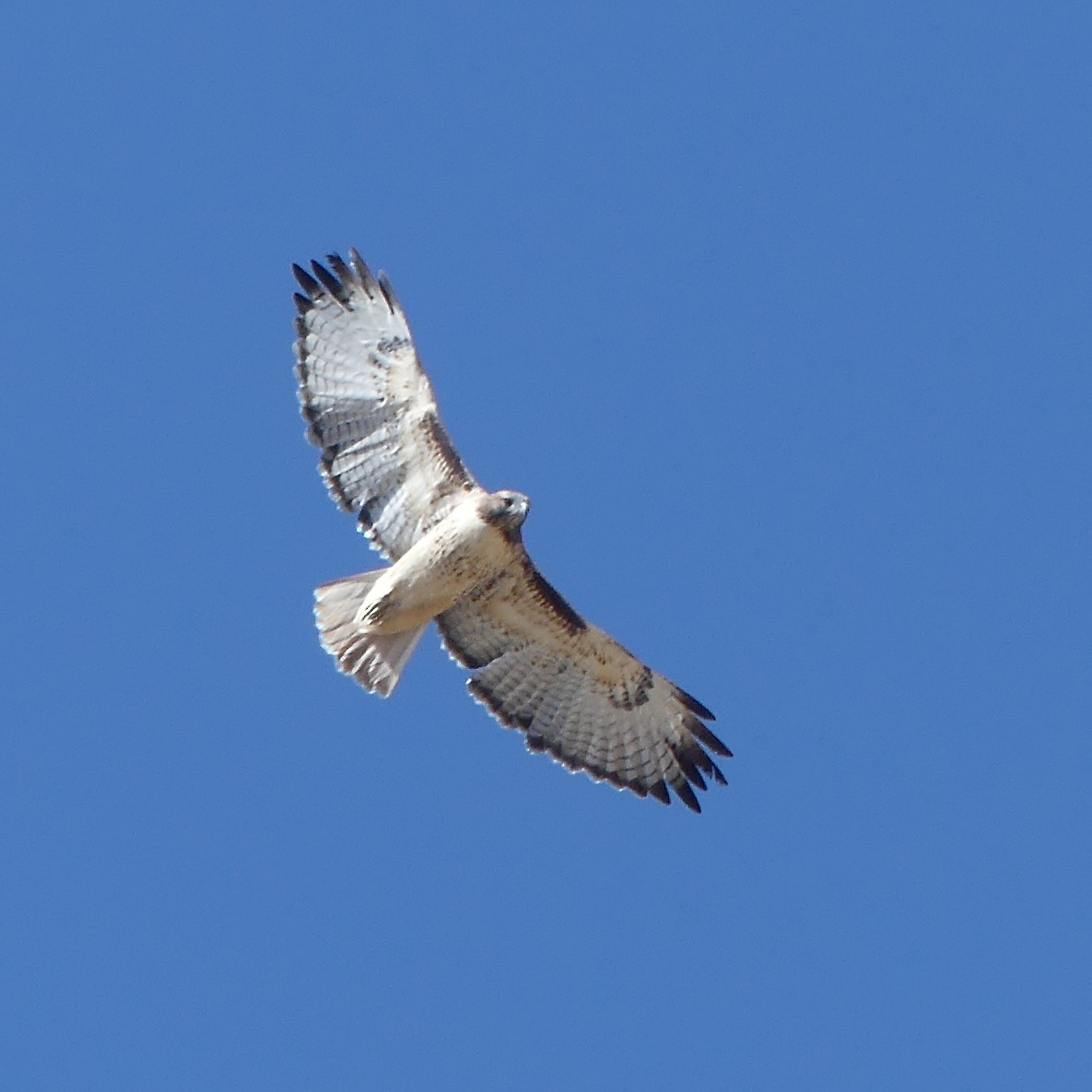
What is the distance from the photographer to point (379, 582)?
1332 centimetres

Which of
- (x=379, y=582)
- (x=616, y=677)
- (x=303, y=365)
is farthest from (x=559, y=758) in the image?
(x=303, y=365)

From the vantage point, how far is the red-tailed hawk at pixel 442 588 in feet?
43.7

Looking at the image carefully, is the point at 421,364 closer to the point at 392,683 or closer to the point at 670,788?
the point at 392,683

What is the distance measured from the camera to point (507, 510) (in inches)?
516

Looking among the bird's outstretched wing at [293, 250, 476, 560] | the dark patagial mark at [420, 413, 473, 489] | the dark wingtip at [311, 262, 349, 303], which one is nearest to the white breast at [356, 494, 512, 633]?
the dark patagial mark at [420, 413, 473, 489]

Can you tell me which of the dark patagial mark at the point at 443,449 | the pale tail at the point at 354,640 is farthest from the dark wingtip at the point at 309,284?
the pale tail at the point at 354,640

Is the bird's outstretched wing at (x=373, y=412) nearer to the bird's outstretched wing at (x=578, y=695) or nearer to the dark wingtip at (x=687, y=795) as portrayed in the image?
the bird's outstretched wing at (x=578, y=695)

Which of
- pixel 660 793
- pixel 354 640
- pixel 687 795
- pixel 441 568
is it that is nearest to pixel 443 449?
pixel 441 568

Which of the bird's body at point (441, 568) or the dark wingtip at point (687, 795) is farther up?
the bird's body at point (441, 568)

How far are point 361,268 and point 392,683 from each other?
2.48 meters

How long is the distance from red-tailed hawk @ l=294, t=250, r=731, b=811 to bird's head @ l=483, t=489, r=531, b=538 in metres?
0.01

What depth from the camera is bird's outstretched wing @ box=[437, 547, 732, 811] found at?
13836 mm

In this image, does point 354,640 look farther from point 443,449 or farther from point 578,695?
point 578,695

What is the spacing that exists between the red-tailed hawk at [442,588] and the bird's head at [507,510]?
0.01 m
